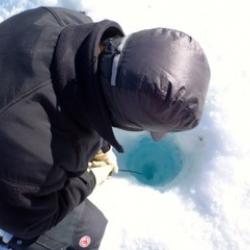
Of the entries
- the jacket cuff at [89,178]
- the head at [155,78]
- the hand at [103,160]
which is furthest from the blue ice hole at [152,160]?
the head at [155,78]

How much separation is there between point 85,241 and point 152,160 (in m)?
0.48

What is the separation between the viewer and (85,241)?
1499mm

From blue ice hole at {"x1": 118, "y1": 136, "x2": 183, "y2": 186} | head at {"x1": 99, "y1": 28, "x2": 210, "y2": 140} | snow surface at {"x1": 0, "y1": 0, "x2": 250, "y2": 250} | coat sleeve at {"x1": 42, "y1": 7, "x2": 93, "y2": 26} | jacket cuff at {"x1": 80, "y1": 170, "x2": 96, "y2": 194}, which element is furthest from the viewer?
blue ice hole at {"x1": 118, "y1": 136, "x2": 183, "y2": 186}

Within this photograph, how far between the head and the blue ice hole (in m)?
0.85

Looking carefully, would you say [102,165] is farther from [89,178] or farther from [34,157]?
[34,157]

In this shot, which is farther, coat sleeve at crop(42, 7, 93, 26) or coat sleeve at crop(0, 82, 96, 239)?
coat sleeve at crop(42, 7, 93, 26)

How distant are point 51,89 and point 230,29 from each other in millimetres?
1090

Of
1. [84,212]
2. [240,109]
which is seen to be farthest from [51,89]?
[240,109]

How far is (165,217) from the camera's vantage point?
1.74 meters

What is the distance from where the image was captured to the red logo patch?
4.87 feet

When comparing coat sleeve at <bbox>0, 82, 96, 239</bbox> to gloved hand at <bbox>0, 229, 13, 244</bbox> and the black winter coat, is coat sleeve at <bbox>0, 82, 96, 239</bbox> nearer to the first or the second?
the black winter coat

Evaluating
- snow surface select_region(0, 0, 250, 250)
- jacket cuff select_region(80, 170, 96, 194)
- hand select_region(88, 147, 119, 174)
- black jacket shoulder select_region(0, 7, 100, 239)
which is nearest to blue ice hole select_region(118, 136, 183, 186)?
snow surface select_region(0, 0, 250, 250)

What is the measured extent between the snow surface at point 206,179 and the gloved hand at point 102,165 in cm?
25

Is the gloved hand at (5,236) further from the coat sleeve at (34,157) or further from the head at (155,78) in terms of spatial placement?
the head at (155,78)
